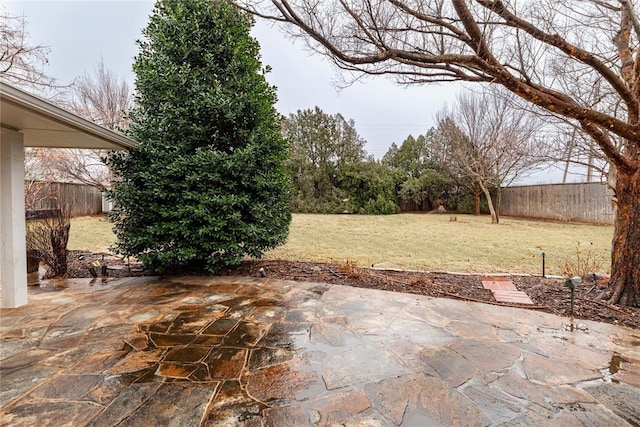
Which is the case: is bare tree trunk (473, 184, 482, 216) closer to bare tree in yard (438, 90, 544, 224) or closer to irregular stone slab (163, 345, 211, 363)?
bare tree in yard (438, 90, 544, 224)

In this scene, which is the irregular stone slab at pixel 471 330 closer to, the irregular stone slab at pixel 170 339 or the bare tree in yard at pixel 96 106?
the irregular stone slab at pixel 170 339

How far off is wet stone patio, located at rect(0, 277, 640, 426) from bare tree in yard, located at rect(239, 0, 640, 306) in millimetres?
1662

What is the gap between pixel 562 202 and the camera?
1346cm

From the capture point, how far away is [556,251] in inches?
273

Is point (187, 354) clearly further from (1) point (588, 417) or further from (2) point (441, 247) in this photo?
(2) point (441, 247)

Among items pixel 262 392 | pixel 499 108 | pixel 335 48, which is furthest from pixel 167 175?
pixel 499 108

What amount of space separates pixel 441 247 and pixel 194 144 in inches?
247

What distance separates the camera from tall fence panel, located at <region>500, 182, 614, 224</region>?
38.6 feet

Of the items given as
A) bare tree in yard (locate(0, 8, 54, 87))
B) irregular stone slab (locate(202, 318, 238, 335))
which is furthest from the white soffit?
bare tree in yard (locate(0, 8, 54, 87))

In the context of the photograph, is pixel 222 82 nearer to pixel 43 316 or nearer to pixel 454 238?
pixel 43 316

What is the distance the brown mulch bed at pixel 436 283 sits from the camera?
131 inches

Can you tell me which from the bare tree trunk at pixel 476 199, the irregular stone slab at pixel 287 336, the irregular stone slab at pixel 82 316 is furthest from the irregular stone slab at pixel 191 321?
the bare tree trunk at pixel 476 199

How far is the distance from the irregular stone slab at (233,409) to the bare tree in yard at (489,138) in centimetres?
1283

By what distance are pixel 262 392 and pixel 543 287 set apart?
4221 mm
